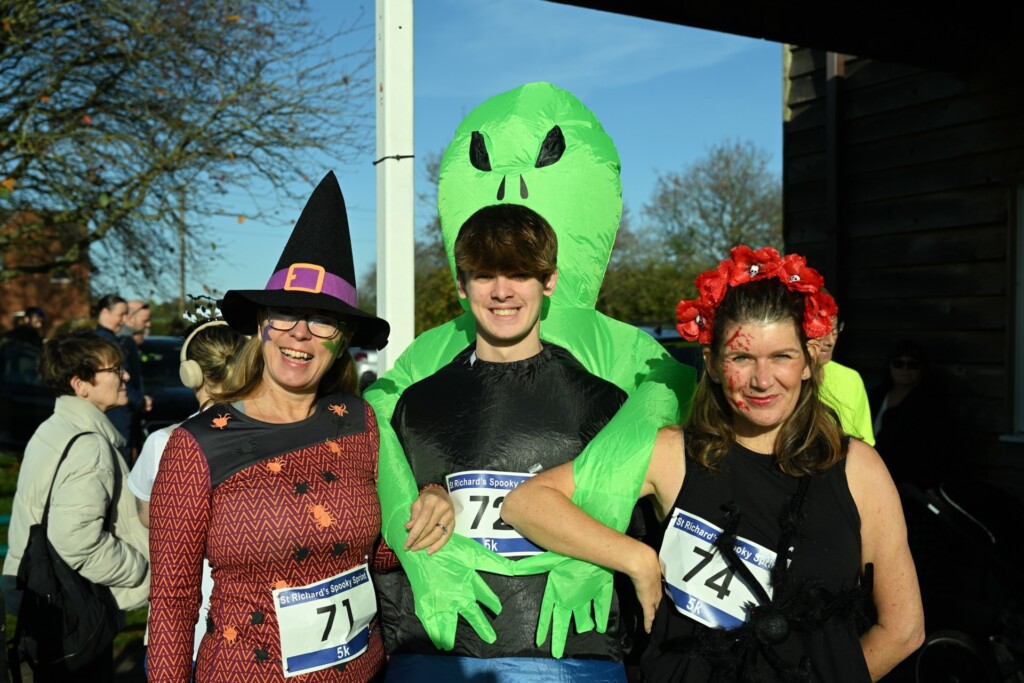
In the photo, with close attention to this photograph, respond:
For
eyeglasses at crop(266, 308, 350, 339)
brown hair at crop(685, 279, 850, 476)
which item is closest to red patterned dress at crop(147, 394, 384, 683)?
eyeglasses at crop(266, 308, 350, 339)

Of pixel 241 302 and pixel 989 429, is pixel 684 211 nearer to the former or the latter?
pixel 989 429

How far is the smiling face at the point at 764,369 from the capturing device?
2.01 meters

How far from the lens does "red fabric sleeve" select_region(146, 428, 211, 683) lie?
2.07 metres

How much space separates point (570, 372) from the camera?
8.09ft

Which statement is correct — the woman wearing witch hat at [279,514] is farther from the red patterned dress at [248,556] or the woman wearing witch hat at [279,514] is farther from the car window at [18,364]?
the car window at [18,364]

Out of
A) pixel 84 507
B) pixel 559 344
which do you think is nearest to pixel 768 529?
pixel 559 344

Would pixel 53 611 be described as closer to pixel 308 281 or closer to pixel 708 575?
pixel 308 281

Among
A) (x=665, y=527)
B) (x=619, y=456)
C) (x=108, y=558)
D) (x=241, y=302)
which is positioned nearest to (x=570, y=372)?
(x=619, y=456)

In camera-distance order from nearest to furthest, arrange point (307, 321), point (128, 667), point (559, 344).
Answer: point (307, 321), point (559, 344), point (128, 667)

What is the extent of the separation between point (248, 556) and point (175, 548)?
0.16m

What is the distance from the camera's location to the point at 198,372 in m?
3.24

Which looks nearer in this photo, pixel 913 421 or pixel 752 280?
pixel 752 280

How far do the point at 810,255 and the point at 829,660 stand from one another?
212 inches

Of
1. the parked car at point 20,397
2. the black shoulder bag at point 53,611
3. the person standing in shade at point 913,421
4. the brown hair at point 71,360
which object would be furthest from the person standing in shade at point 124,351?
the person standing in shade at point 913,421
